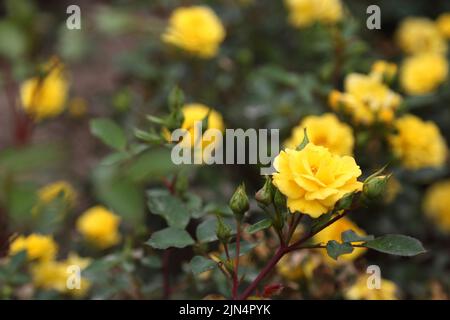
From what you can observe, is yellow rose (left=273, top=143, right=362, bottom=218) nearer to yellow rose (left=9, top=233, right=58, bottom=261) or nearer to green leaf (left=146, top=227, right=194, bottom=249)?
green leaf (left=146, top=227, right=194, bottom=249)

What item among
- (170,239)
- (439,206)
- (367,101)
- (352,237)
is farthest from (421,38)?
(170,239)

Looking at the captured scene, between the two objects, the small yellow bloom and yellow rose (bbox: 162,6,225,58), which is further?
the small yellow bloom

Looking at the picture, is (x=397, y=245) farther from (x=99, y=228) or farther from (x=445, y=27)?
(x=445, y=27)

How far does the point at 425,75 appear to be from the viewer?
2.07m

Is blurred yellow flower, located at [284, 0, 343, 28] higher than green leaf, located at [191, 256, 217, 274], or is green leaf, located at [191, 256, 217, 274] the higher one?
blurred yellow flower, located at [284, 0, 343, 28]

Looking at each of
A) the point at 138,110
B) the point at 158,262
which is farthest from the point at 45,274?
the point at 138,110

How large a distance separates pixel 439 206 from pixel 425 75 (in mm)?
437

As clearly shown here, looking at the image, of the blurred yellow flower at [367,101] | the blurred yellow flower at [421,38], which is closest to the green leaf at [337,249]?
the blurred yellow flower at [367,101]

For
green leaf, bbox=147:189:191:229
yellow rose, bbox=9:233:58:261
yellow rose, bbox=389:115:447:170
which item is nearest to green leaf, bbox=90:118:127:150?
green leaf, bbox=147:189:191:229

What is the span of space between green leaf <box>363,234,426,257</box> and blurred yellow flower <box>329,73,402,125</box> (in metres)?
0.58

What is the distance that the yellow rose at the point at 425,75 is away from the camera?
2.07 metres

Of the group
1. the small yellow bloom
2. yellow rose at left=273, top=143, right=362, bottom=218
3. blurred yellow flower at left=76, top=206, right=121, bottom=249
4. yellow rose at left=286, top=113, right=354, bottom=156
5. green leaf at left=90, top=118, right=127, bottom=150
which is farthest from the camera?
the small yellow bloom

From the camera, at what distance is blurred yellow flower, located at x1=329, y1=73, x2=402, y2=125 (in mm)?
1498
